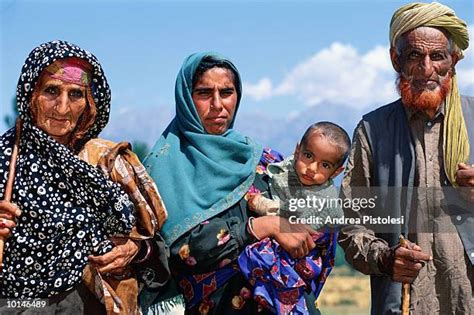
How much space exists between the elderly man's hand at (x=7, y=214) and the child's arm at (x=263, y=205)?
3.64 ft

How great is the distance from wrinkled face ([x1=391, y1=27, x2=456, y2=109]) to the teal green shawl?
2.68ft

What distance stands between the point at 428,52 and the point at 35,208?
1973 millimetres

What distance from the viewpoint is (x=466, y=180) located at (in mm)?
4426

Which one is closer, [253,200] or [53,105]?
[53,105]

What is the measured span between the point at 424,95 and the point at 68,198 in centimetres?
175

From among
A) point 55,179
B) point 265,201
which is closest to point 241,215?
point 265,201

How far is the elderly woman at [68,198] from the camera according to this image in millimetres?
4047

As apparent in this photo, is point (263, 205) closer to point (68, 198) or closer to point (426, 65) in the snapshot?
point (68, 198)

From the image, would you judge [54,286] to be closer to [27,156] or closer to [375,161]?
[27,156]

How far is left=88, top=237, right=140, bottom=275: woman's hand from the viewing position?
4137 millimetres

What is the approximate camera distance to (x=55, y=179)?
410cm

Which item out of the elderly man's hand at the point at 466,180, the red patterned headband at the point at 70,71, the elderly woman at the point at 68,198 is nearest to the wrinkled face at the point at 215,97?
the elderly woman at the point at 68,198

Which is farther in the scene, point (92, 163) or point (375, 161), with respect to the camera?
point (375, 161)

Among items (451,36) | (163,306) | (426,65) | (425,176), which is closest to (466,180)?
(425,176)
